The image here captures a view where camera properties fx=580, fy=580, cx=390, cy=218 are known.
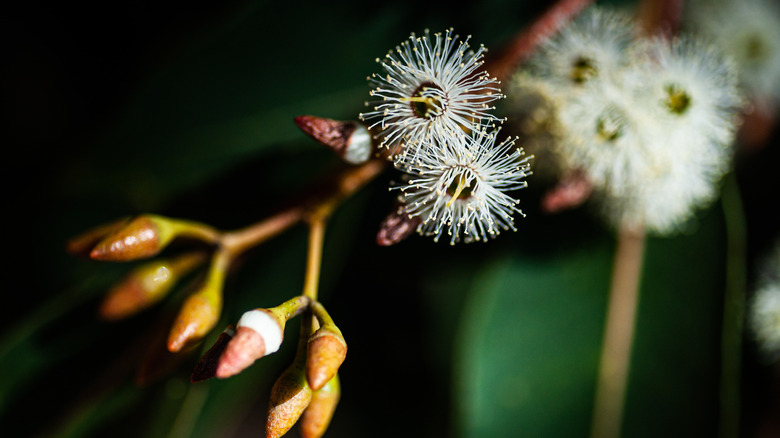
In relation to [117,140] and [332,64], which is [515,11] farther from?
[117,140]

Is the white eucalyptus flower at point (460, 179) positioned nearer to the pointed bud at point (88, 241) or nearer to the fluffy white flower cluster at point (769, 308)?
the pointed bud at point (88, 241)

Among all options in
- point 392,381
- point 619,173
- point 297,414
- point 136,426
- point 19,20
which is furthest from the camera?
point 392,381

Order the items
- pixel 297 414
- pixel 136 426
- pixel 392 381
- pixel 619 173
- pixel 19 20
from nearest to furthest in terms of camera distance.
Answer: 1. pixel 297 414
2. pixel 619 173
3. pixel 136 426
4. pixel 19 20
5. pixel 392 381

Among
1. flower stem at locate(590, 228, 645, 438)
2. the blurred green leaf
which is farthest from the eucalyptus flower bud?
flower stem at locate(590, 228, 645, 438)

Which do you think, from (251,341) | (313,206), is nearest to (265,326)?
(251,341)

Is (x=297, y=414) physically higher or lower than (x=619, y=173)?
lower

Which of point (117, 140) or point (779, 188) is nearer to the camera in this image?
point (117, 140)

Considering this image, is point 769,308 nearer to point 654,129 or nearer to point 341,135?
point 654,129

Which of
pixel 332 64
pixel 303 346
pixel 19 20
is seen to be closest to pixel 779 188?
pixel 332 64
